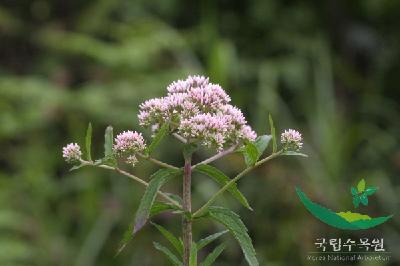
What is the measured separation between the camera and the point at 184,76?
308 cm

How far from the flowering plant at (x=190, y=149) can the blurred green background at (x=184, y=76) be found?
1.68 metres

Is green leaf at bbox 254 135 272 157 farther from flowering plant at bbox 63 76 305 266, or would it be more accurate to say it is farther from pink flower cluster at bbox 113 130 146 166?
pink flower cluster at bbox 113 130 146 166

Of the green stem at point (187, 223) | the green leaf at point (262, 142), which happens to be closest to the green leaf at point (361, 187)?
the green leaf at point (262, 142)

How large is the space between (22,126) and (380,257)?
Result: 63.7 inches

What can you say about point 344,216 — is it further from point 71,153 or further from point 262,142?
point 71,153

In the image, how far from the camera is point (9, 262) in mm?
2455

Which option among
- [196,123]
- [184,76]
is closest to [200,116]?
[196,123]

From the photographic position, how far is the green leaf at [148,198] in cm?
74

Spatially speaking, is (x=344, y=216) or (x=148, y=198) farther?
(x=344, y=216)

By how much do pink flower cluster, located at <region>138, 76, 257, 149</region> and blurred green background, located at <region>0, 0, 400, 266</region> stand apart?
5.55ft

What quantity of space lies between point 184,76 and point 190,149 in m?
2.29

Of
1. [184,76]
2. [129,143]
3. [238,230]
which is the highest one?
[184,76]

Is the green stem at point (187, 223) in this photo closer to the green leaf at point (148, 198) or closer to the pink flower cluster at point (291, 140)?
the green leaf at point (148, 198)

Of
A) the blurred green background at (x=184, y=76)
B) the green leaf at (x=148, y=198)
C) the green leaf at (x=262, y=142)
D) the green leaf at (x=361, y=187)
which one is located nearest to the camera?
the green leaf at (x=148, y=198)
